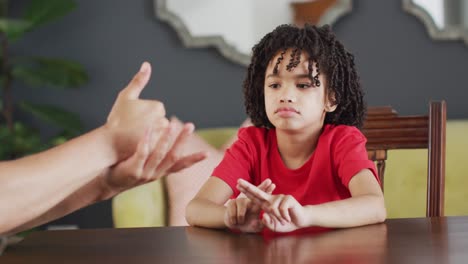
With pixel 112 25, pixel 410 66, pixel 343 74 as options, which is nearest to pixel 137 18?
pixel 112 25

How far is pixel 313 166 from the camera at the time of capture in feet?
5.25

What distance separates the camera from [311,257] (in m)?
1.13

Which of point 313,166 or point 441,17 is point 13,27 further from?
point 313,166

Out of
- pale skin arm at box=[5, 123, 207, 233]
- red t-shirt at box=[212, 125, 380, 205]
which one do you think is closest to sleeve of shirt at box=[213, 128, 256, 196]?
red t-shirt at box=[212, 125, 380, 205]

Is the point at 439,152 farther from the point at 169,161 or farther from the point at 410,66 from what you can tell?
the point at 410,66

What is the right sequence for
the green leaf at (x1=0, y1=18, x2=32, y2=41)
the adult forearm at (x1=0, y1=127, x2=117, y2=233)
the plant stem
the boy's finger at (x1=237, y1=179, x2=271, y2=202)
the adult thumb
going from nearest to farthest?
the adult forearm at (x1=0, y1=127, x2=117, y2=233) < the adult thumb < the boy's finger at (x1=237, y1=179, x2=271, y2=202) < the green leaf at (x1=0, y1=18, x2=32, y2=41) < the plant stem

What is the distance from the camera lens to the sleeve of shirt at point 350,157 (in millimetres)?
1535

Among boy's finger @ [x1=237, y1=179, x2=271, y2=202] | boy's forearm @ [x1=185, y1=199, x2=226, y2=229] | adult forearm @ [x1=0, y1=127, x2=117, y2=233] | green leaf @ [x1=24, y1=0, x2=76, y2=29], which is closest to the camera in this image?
adult forearm @ [x1=0, y1=127, x2=117, y2=233]

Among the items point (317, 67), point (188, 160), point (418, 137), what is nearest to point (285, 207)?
point (188, 160)

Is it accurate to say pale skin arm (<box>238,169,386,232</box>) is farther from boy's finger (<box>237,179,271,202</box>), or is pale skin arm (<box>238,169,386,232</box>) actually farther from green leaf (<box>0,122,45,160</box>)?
green leaf (<box>0,122,45,160</box>)

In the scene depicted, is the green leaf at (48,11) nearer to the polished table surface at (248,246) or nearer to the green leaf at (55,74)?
the green leaf at (55,74)

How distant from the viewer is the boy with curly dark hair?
1546 mm

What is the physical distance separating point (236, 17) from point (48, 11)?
3.00 feet

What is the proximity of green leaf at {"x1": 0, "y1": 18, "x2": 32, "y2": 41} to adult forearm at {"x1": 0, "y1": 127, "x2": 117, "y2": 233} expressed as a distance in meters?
2.60
